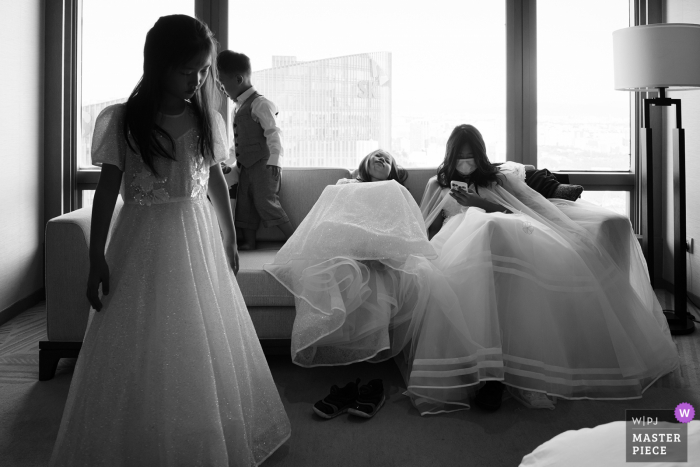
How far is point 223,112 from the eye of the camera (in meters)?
3.81

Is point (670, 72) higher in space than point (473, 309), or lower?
higher

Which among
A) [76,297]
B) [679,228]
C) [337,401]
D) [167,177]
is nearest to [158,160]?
[167,177]

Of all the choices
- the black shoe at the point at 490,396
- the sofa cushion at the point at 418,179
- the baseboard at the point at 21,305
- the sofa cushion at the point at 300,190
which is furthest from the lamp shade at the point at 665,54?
the baseboard at the point at 21,305

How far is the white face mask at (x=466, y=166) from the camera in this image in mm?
2924

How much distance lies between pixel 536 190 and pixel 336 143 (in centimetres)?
130

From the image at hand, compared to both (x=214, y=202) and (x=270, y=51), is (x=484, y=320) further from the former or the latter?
(x=270, y=51)

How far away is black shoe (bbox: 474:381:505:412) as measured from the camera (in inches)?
84.7

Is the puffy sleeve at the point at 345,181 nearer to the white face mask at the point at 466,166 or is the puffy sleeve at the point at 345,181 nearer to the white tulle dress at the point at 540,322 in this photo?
the white face mask at the point at 466,166

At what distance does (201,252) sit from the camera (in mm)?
1662

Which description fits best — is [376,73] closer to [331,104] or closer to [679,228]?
[331,104]

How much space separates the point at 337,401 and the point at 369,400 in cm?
11

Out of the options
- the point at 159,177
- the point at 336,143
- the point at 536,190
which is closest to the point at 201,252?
the point at 159,177

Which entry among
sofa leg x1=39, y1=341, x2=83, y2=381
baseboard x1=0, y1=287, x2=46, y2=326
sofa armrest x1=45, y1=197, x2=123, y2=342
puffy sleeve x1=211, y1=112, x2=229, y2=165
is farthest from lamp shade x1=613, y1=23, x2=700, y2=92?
baseboard x1=0, y1=287, x2=46, y2=326

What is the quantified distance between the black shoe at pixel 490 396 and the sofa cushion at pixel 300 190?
4.73 ft
